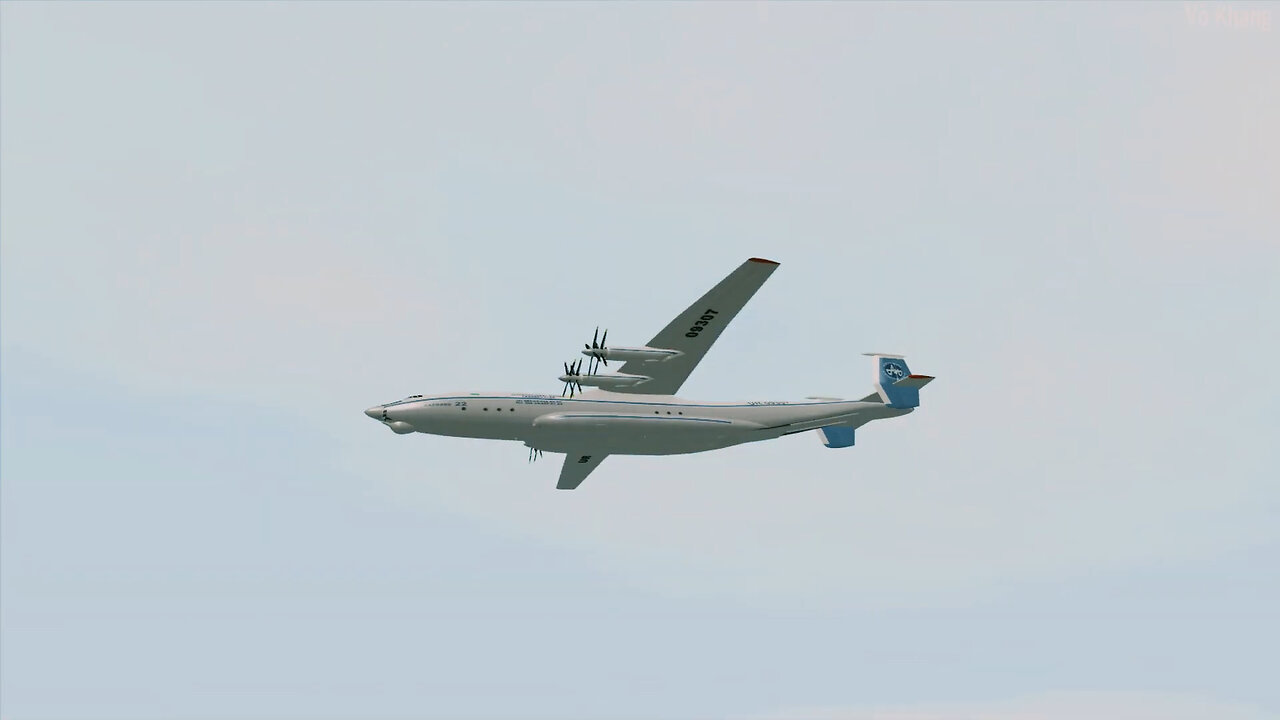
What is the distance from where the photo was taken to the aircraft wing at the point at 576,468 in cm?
6362

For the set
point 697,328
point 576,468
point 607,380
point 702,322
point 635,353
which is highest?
point 702,322

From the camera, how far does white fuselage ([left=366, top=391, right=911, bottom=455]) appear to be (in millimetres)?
57969

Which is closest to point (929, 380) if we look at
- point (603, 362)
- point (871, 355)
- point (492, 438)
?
point (871, 355)

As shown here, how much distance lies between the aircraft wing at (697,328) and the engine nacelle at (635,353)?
239mm

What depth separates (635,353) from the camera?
58719mm

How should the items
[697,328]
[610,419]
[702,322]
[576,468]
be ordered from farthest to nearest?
1. [576,468]
2. [697,328]
3. [702,322]
4. [610,419]

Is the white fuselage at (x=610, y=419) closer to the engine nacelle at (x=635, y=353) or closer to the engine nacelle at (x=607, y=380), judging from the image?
the engine nacelle at (x=607, y=380)

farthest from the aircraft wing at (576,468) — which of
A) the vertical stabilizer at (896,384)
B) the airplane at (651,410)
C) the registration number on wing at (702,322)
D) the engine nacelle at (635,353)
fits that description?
the vertical stabilizer at (896,384)

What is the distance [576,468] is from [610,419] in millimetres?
6509

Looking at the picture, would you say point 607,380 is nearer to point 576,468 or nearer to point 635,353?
point 635,353

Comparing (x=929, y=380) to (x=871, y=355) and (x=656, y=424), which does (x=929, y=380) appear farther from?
(x=656, y=424)

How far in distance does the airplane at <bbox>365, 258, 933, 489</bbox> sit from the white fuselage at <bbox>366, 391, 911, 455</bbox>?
0.04 m

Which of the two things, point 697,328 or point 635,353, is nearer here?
point 635,353

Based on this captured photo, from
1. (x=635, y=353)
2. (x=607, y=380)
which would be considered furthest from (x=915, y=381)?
(x=607, y=380)
